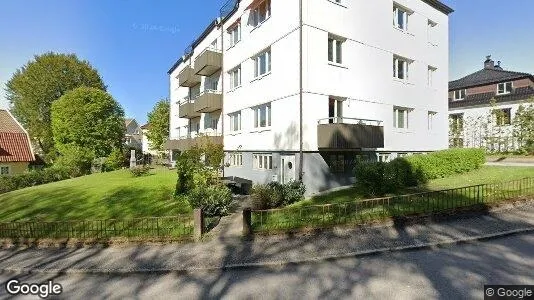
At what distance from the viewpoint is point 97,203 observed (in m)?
15.1

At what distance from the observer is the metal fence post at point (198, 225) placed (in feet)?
31.3

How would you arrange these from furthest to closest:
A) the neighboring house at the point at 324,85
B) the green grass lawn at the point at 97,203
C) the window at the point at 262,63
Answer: the window at the point at 262,63 < the neighboring house at the point at 324,85 < the green grass lawn at the point at 97,203

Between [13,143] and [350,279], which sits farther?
[13,143]

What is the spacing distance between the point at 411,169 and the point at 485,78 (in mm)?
28393

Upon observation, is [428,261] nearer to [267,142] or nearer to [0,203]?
[267,142]

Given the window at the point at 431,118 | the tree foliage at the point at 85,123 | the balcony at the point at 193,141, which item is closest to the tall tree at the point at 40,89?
the tree foliage at the point at 85,123

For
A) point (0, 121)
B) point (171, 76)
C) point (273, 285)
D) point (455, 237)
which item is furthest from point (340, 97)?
point (0, 121)

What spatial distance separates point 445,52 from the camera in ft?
74.5

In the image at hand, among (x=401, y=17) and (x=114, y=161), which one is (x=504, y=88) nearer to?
(x=401, y=17)

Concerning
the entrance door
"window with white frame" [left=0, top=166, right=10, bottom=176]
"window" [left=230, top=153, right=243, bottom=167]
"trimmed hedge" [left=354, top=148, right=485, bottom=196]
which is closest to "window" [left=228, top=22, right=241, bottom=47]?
"window" [left=230, top=153, right=243, bottom=167]

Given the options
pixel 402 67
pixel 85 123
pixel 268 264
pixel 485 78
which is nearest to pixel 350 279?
pixel 268 264

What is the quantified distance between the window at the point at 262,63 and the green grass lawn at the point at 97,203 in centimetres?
880

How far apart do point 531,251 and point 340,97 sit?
1042cm

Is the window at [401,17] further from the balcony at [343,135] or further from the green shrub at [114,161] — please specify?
the green shrub at [114,161]
